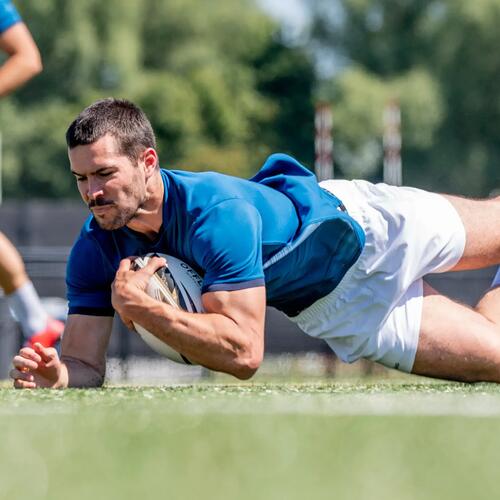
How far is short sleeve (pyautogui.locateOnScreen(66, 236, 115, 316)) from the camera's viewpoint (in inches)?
228

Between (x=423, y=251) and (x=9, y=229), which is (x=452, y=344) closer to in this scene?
(x=423, y=251)

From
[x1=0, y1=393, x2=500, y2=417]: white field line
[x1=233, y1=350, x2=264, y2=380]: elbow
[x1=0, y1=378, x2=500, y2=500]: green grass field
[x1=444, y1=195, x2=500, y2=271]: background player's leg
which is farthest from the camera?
[x1=444, y1=195, x2=500, y2=271]: background player's leg

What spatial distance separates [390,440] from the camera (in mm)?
3201

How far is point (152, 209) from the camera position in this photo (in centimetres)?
545

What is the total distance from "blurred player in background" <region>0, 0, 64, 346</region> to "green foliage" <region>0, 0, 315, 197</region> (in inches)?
1503

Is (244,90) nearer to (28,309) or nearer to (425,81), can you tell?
(425,81)

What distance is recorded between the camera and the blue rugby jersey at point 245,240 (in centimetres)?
522

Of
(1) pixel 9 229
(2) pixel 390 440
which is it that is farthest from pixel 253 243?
(1) pixel 9 229

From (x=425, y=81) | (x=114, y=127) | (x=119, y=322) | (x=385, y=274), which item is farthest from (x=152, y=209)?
(x=425, y=81)

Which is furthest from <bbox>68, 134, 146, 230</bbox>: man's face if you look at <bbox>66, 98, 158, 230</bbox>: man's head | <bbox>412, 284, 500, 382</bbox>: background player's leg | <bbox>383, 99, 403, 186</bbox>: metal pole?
<bbox>383, 99, 403, 186</bbox>: metal pole

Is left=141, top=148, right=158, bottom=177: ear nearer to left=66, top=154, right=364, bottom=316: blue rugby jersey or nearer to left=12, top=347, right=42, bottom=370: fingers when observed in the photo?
left=66, top=154, right=364, bottom=316: blue rugby jersey

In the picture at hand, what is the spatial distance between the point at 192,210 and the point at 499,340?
5.54 ft

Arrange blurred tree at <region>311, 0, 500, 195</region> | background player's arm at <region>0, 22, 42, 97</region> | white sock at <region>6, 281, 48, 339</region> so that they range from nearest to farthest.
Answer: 1. white sock at <region>6, 281, 48, 339</region>
2. background player's arm at <region>0, 22, 42, 97</region>
3. blurred tree at <region>311, 0, 500, 195</region>

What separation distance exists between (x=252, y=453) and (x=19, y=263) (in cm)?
413
